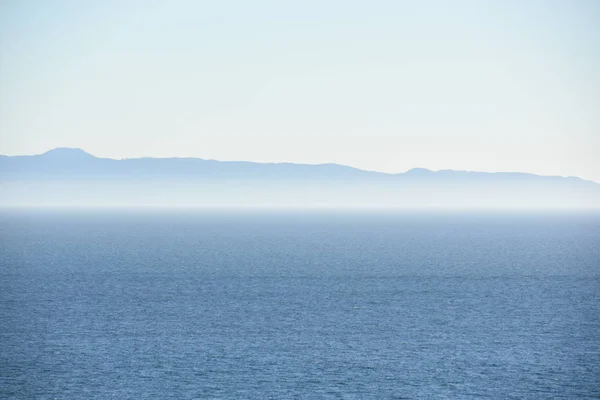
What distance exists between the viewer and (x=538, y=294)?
8425 cm

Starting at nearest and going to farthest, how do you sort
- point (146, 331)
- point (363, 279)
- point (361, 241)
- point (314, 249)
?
point (146, 331) < point (363, 279) < point (314, 249) < point (361, 241)

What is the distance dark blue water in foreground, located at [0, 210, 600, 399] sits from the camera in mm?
47812

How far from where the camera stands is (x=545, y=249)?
147 meters

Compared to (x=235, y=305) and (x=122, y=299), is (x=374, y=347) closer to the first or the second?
(x=235, y=305)

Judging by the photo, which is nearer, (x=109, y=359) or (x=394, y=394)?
(x=394, y=394)

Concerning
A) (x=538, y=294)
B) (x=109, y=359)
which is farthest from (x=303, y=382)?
(x=538, y=294)

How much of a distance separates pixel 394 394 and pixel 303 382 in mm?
5843

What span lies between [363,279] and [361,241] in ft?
242

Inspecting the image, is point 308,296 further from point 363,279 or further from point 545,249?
point 545,249

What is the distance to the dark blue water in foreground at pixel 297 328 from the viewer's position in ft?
157

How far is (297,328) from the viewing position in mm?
63469

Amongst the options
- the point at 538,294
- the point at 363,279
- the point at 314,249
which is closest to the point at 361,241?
the point at 314,249

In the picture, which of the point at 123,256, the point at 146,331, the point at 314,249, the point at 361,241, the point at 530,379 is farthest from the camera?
the point at 361,241

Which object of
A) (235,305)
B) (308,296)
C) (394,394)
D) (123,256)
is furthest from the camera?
(123,256)
